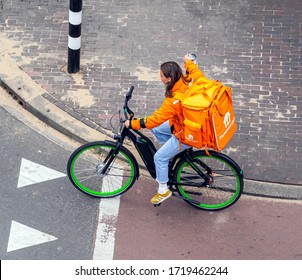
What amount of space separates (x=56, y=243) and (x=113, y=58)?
11.2 feet

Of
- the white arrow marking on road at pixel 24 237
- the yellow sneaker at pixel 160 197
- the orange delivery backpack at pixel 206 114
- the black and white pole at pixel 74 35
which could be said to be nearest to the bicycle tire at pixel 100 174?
the yellow sneaker at pixel 160 197

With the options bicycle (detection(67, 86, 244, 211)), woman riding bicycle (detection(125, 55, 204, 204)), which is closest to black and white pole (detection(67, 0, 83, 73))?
bicycle (detection(67, 86, 244, 211))

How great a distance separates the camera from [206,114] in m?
7.78

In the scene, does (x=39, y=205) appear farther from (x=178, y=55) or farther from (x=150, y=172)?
(x=178, y=55)

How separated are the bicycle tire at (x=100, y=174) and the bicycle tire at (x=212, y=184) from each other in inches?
23.0

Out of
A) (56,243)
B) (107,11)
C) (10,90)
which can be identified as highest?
(107,11)

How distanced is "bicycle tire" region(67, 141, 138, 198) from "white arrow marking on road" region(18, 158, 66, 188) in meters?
0.35

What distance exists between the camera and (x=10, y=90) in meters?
10.6

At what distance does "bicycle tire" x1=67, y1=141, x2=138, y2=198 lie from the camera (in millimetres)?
8961

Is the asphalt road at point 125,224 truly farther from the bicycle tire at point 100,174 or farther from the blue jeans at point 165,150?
the blue jeans at point 165,150

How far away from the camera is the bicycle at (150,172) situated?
28.4 ft

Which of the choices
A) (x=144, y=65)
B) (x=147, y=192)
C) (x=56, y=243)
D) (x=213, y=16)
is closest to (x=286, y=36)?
(x=213, y=16)

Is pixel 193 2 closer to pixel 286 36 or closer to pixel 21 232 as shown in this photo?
pixel 286 36

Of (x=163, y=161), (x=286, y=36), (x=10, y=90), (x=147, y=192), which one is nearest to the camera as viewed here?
(x=163, y=161)
